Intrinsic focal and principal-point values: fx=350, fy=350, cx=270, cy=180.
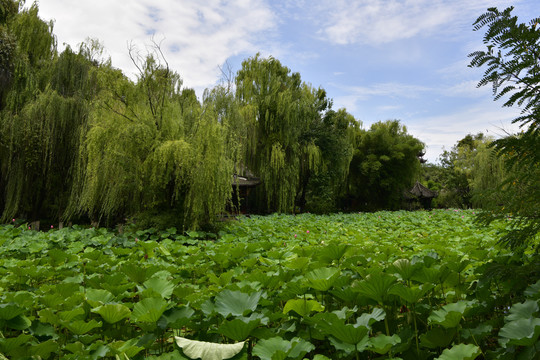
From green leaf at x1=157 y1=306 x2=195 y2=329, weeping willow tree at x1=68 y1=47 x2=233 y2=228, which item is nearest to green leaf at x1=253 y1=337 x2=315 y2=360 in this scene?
green leaf at x1=157 y1=306 x2=195 y2=329

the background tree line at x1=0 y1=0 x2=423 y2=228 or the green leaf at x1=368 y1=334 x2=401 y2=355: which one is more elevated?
the background tree line at x1=0 y1=0 x2=423 y2=228

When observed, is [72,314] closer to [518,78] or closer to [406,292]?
[406,292]

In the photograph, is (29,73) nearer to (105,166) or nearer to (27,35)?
(27,35)

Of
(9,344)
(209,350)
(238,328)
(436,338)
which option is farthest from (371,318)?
(9,344)

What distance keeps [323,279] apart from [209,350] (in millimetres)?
636

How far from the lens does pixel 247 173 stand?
16.5 meters

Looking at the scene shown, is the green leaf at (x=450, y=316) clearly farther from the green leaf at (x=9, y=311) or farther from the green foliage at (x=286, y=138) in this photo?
the green foliage at (x=286, y=138)

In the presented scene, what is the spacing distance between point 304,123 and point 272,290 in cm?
1426

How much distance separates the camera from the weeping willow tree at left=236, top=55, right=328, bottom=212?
14.4 m

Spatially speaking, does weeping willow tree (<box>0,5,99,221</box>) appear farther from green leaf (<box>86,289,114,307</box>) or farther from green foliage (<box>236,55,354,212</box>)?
green leaf (<box>86,289,114,307</box>)

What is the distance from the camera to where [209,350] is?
119 centimetres

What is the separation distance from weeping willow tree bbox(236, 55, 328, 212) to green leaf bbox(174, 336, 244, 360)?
12922 mm

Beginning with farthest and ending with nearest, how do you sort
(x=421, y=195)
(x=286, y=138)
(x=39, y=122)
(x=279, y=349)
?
(x=421, y=195) < (x=286, y=138) < (x=39, y=122) < (x=279, y=349)

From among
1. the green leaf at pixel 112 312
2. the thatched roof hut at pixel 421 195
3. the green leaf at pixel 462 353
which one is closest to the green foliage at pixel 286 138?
the thatched roof hut at pixel 421 195
